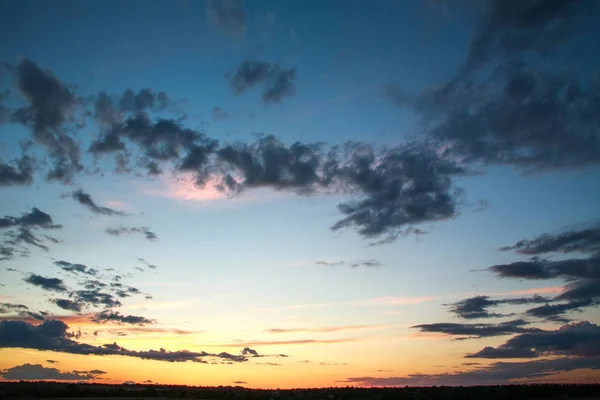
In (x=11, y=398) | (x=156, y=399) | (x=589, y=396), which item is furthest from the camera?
(x=589, y=396)

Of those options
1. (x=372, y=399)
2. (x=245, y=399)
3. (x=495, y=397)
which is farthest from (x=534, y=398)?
(x=245, y=399)

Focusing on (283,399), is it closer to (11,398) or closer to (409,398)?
(409,398)

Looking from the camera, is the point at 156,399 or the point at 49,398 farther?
the point at 156,399

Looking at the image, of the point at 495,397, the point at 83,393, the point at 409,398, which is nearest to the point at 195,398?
the point at 83,393

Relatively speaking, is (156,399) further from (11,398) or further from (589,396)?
(589,396)

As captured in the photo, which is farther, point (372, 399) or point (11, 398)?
point (372, 399)

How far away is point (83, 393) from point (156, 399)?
20.3 metres

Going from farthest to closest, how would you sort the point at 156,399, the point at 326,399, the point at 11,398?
the point at 326,399
the point at 156,399
the point at 11,398

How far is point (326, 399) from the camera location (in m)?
89.8

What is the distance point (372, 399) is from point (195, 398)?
113 feet

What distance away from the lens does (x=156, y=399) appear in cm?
8412

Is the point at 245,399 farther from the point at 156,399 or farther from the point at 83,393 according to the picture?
the point at 83,393

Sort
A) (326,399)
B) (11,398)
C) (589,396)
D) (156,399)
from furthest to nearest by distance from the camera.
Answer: (589,396), (326,399), (156,399), (11,398)

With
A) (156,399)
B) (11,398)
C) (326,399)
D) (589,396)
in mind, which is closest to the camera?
(11,398)
